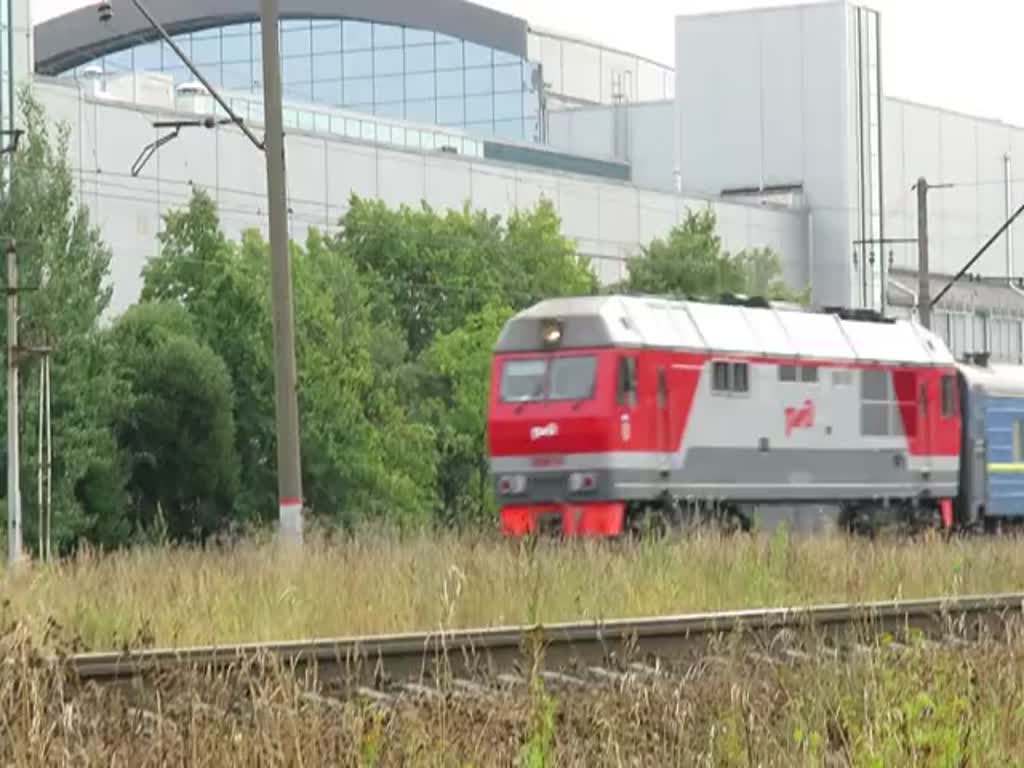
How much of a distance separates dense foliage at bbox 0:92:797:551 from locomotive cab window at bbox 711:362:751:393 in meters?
8.00

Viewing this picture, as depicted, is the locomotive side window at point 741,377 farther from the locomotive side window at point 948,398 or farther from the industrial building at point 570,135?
the industrial building at point 570,135

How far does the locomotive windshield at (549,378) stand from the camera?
30.9 meters

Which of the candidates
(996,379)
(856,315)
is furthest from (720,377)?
(996,379)

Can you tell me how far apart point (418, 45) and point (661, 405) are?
73.4 meters

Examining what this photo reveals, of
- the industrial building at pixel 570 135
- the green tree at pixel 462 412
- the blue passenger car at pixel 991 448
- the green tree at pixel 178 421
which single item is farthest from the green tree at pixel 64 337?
the industrial building at pixel 570 135

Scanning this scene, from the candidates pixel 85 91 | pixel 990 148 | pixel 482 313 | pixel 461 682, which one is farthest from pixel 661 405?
pixel 990 148

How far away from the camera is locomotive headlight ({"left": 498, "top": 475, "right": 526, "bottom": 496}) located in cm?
3158

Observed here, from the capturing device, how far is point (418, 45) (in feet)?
337

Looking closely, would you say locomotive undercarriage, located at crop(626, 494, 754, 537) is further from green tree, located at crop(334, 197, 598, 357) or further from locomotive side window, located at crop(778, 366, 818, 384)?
green tree, located at crop(334, 197, 598, 357)

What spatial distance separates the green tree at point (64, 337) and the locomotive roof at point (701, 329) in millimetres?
10295

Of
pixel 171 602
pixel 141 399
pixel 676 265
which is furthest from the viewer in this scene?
pixel 676 265

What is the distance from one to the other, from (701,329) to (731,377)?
82cm

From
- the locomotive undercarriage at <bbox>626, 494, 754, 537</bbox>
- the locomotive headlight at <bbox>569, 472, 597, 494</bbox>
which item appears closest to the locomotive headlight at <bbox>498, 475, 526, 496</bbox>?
the locomotive headlight at <bbox>569, 472, 597, 494</bbox>

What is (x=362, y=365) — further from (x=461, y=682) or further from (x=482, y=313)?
(x=461, y=682)
